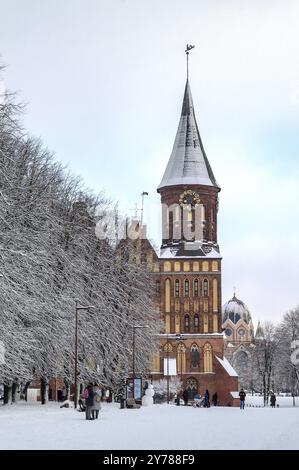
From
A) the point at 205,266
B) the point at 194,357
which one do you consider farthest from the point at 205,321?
the point at 205,266

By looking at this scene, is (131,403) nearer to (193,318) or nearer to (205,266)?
(193,318)

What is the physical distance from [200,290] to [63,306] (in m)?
47.6

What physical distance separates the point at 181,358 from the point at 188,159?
21298mm

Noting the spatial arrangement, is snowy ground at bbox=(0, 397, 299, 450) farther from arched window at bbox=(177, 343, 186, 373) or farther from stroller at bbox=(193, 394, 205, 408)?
arched window at bbox=(177, 343, 186, 373)

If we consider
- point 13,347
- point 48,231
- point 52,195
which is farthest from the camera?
point 52,195

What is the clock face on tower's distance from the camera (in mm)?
95875

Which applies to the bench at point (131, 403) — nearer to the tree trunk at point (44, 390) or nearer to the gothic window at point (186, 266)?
the tree trunk at point (44, 390)

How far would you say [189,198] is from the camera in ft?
315

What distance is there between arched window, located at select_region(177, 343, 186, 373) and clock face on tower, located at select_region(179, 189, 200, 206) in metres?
15.4

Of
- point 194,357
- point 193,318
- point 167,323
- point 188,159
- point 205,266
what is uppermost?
point 188,159
